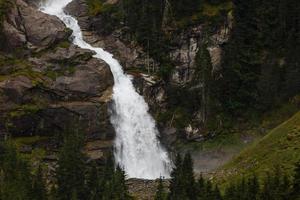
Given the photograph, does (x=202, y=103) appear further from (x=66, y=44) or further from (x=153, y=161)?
(x=66, y=44)

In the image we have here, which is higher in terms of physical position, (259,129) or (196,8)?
(196,8)

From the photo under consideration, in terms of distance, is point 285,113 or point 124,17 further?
point 124,17

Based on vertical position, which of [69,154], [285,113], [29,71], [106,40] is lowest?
[69,154]

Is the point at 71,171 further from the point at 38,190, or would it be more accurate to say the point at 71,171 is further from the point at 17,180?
the point at 17,180

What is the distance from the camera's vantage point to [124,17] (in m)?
106

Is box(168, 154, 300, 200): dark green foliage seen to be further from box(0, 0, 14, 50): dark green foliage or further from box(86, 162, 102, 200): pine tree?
box(0, 0, 14, 50): dark green foliage

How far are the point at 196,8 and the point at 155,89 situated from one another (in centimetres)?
1592

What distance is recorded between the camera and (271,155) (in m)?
67.5

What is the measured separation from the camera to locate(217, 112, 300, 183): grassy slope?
6450 centimetres

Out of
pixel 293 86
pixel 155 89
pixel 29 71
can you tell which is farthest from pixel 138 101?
pixel 293 86

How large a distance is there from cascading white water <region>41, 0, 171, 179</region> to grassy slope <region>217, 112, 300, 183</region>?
766 inches

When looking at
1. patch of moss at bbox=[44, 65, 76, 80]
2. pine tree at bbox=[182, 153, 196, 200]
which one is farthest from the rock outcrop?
pine tree at bbox=[182, 153, 196, 200]

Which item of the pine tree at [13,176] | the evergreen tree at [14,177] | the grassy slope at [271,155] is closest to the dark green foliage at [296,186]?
the grassy slope at [271,155]

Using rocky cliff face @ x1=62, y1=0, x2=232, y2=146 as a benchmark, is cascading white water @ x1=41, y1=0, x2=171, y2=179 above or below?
below
